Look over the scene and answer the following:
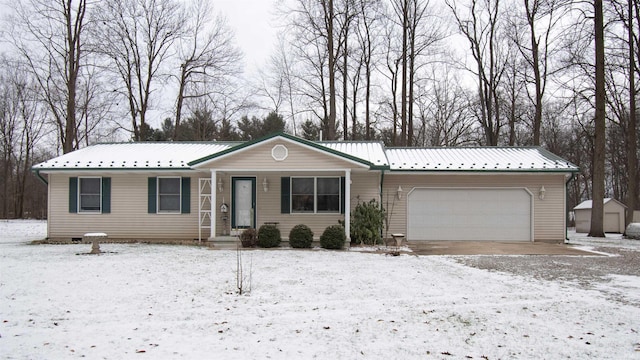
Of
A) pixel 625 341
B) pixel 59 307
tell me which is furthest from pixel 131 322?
pixel 625 341

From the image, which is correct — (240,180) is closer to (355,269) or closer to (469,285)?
(355,269)

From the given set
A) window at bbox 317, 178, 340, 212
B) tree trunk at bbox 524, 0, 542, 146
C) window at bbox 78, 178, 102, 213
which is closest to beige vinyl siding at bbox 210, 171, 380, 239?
window at bbox 317, 178, 340, 212

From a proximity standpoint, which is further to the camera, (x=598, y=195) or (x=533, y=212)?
(x=598, y=195)

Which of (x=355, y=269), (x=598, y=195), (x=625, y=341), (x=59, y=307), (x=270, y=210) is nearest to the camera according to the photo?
(x=625, y=341)

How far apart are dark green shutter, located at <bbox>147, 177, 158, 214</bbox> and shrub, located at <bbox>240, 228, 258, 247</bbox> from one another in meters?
3.74

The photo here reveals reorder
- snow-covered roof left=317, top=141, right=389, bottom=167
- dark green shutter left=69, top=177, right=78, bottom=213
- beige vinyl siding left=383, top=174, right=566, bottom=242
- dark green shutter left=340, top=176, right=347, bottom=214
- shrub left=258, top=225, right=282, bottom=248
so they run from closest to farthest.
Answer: shrub left=258, top=225, right=282, bottom=248 < snow-covered roof left=317, top=141, right=389, bottom=167 < dark green shutter left=340, top=176, right=347, bottom=214 < beige vinyl siding left=383, top=174, right=566, bottom=242 < dark green shutter left=69, top=177, right=78, bottom=213

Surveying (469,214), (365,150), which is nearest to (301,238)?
(365,150)

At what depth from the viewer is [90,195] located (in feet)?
54.2

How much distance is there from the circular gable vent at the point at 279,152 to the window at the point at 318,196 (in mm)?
1564

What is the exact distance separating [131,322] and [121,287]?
2178 mm

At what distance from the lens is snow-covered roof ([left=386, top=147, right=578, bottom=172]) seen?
15992 millimetres

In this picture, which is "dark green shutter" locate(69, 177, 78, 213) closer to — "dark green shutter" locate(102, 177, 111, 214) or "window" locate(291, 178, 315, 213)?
"dark green shutter" locate(102, 177, 111, 214)

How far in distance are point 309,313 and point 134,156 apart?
489 inches

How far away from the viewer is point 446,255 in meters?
12.7
